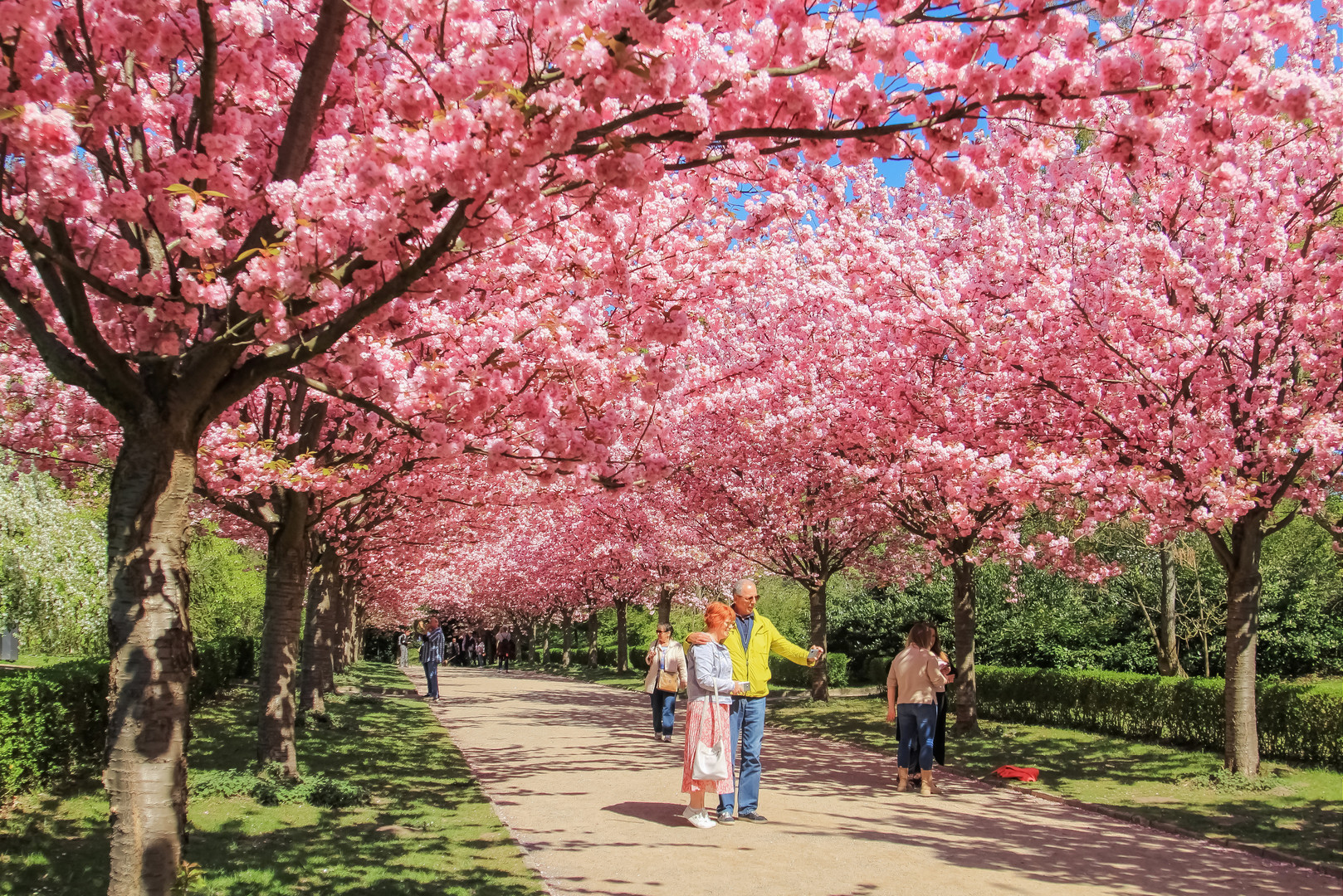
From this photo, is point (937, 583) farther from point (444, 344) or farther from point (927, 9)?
point (927, 9)

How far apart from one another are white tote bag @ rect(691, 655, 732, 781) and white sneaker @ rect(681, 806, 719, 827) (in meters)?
0.30

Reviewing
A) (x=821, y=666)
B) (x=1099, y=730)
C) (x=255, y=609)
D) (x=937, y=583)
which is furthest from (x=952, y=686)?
(x=255, y=609)

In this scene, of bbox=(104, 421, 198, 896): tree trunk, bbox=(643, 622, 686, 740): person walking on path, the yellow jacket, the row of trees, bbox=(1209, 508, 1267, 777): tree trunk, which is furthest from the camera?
bbox=(643, 622, 686, 740): person walking on path

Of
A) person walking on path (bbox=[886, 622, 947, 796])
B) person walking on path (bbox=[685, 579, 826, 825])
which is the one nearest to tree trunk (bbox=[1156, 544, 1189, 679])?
person walking on path (bbox=[886, 622, 947, 796])

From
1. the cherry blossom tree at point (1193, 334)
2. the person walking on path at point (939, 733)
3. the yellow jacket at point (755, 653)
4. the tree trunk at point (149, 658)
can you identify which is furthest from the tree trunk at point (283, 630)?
the cherry blossom tree at point (1193, 334)

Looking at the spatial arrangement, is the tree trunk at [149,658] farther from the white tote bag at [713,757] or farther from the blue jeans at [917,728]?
the blue jeans at [917,728]

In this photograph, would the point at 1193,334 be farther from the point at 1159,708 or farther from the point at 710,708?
the point at 1159,708

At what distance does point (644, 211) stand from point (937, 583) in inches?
895

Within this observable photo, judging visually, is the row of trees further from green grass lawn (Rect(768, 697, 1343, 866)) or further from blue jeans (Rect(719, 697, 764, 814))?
blue jeans (Rect(719, 697, 764, 814))

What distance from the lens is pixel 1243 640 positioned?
1153cm

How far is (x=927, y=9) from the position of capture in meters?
4.13

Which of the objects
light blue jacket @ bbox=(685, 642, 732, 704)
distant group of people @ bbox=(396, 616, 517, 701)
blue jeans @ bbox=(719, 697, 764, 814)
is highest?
light blue jacket @ bbox=(685, 642, 732, 704)

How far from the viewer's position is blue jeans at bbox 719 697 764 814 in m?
8.95

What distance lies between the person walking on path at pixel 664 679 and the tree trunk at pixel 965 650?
4.77 meters
